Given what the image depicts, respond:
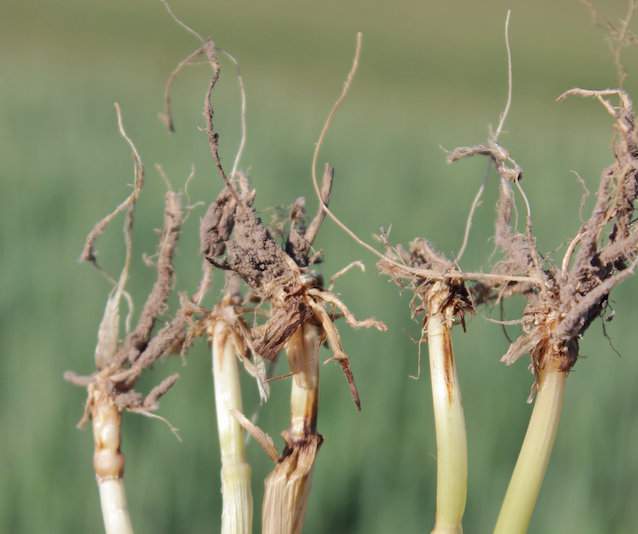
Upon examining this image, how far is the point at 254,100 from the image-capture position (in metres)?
2.79

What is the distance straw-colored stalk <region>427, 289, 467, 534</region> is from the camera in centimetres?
53

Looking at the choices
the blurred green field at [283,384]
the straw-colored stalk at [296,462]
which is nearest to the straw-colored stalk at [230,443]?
the straw-colored stalk at [296,462]

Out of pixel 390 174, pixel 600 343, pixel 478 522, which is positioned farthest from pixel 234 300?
pixel 390 174

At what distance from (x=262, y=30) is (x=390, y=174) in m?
5.65

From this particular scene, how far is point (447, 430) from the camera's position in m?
0.54

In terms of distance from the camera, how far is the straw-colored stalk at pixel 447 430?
0.53 meters

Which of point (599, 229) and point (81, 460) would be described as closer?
point (599, 229)

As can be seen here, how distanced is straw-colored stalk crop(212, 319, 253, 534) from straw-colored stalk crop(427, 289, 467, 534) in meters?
0.12

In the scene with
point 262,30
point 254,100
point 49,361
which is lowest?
point 49,361

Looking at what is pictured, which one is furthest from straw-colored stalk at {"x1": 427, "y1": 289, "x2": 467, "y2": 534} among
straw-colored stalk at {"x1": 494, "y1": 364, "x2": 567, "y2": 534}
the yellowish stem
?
the yellowish stem

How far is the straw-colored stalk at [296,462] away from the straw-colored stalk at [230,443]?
0.02m

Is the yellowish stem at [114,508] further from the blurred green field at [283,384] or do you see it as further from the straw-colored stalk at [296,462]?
the blurred green field at [283,384]

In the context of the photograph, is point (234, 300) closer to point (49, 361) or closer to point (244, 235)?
point (244, 235)

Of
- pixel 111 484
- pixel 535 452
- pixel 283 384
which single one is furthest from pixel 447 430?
pixel 283 384
